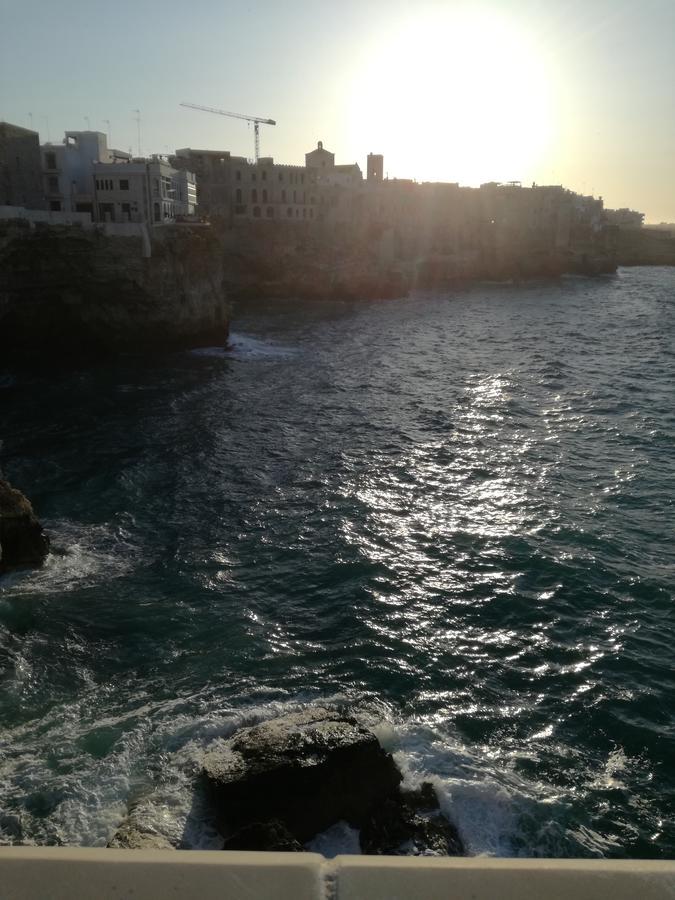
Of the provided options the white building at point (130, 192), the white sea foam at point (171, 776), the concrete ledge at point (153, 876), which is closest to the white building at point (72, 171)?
the white building at point (130, 192)

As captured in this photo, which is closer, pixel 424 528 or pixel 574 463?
pixel 424 528

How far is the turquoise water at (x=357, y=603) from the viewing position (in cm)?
953

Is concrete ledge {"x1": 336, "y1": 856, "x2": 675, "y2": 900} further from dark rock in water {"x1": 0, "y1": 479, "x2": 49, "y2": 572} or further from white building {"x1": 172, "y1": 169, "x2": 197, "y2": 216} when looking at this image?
white building {"x1": 172, "y1": 169, "x2": 197, "y2": 216}

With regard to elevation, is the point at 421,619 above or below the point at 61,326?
below

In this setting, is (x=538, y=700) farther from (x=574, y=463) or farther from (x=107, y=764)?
(x=574, y=463)

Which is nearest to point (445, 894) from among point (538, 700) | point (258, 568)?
point (538, 700)

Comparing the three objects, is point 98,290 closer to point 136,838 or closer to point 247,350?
point 247,350

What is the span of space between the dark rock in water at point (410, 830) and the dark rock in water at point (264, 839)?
40.2 inches

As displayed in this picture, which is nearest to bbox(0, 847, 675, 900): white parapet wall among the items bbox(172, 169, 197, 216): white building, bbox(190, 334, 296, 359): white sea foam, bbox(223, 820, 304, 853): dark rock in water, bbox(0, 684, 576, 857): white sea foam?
bbox(223, 820, 304, 853): dark rock in water

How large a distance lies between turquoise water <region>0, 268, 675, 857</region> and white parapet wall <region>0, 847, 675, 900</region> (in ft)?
21.7

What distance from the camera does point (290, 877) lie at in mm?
2555

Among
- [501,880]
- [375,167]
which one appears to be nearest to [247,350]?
[501,880]

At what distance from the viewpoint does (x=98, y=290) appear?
125 ft

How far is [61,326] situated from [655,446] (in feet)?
103
